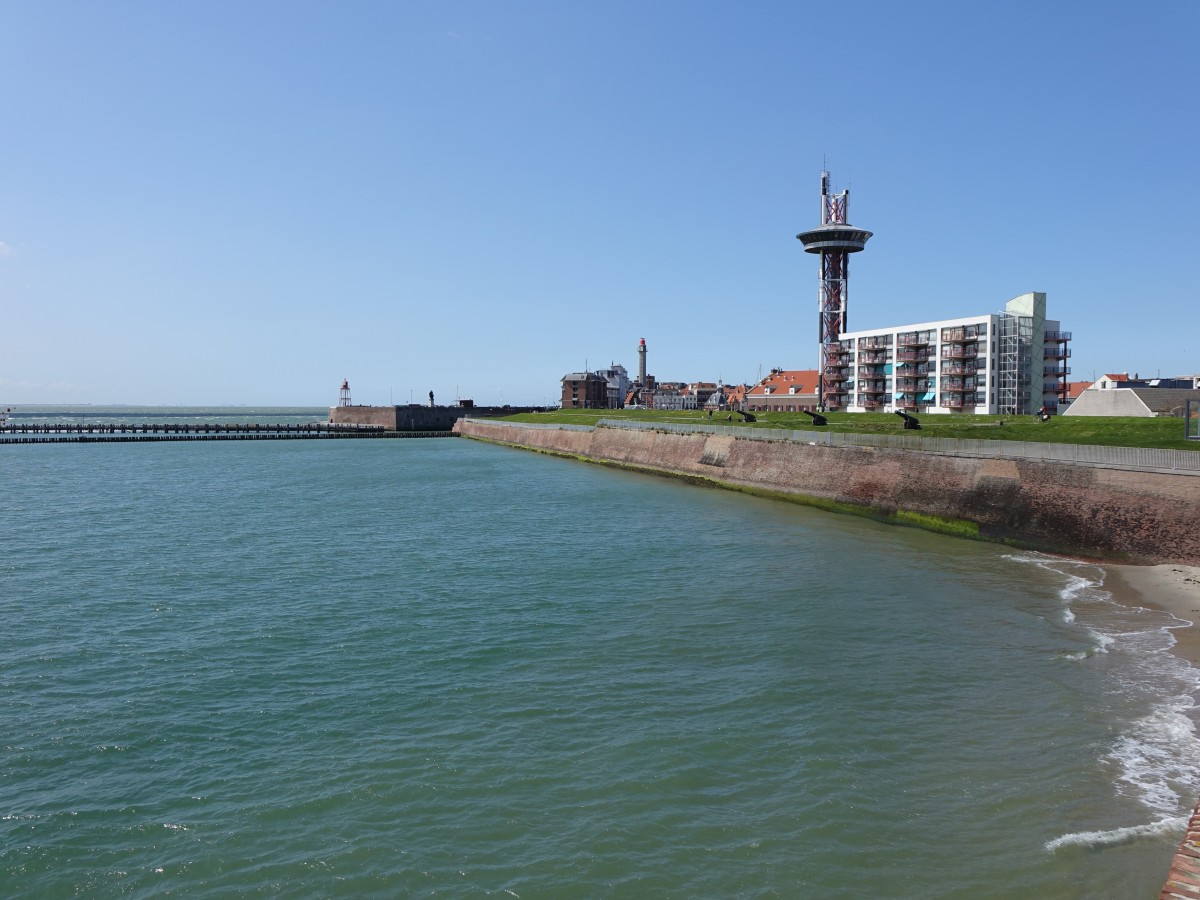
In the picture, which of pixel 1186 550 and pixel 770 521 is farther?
pixel 770 521

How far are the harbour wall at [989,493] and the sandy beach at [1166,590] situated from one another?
1.36 metres

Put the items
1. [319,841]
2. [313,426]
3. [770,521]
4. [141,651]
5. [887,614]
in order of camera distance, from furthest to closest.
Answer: [313,426] → [770,521] → [887,614] → [141,651] → [319,841]

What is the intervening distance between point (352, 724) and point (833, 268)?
412ft

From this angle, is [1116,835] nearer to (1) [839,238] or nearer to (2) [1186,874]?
(2) [1186,874]

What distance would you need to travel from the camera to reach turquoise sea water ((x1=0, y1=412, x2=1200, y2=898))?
10922 millimetres

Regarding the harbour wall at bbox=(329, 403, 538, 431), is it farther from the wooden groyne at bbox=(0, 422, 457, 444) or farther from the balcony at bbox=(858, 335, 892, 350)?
the balcony at bbox=(858, 335, 892, 350)

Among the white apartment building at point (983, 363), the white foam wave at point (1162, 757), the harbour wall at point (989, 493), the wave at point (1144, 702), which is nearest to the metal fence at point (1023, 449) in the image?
the harbour wall at point (989, 493)

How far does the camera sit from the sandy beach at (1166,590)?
2120 cm

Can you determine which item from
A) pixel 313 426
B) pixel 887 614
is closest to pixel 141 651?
pixel 887 614

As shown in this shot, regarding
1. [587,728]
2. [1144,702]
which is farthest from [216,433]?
[1144,702]

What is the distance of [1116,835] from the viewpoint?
446 inches

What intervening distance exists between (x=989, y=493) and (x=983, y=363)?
55.4 metres

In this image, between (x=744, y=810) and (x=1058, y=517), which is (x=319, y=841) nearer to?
(x=744, y=810)

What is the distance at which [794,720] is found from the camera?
51.0 feet
